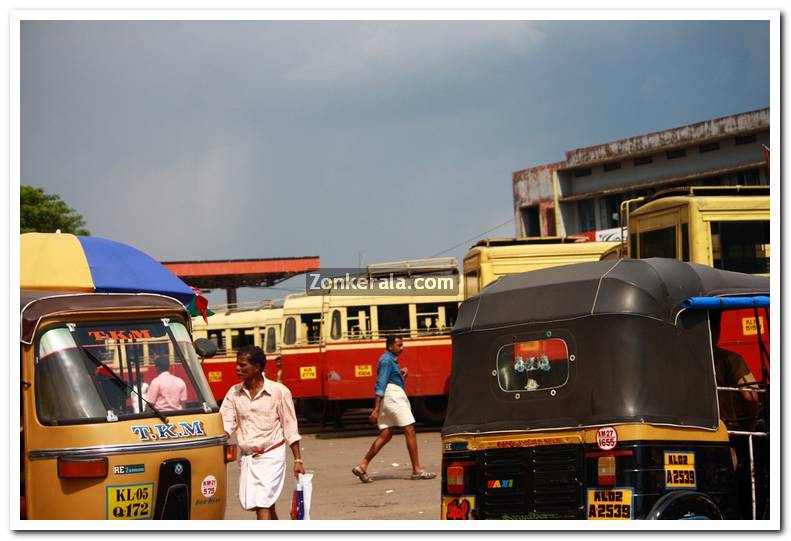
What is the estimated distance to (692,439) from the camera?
7113 mm

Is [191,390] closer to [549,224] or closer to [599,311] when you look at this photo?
[599,311]

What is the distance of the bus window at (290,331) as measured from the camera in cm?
2516

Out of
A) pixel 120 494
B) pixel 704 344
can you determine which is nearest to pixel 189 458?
pixel 120 494

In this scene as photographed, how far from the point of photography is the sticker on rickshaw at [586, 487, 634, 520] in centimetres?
676

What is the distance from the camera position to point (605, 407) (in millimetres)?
7121

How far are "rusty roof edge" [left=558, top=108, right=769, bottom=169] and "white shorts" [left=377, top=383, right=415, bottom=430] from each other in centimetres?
2326

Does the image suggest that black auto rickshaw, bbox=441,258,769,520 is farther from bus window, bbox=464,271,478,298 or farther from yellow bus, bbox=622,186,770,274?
bus window, bbox=464,271,478,298

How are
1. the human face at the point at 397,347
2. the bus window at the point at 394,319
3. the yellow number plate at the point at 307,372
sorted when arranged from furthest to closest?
1. the yellow number plate at the point at 307,372
2. the bus window at the point at 394,319
3. the human face at the point at 397,347

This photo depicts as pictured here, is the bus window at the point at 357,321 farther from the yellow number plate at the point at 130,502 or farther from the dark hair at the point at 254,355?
the yellow number plate at the point at 130,502

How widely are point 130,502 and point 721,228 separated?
29.3ft

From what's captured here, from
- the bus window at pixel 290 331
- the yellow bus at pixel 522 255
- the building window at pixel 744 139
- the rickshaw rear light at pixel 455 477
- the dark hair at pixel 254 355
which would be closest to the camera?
the rickshaw rear light at pixel 455 477

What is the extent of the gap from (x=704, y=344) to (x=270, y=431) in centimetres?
352

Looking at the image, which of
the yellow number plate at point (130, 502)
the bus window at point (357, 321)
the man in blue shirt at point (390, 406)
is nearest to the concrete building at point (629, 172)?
the bus window at point (357, 321)

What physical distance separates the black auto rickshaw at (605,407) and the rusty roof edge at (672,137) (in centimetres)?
2762
